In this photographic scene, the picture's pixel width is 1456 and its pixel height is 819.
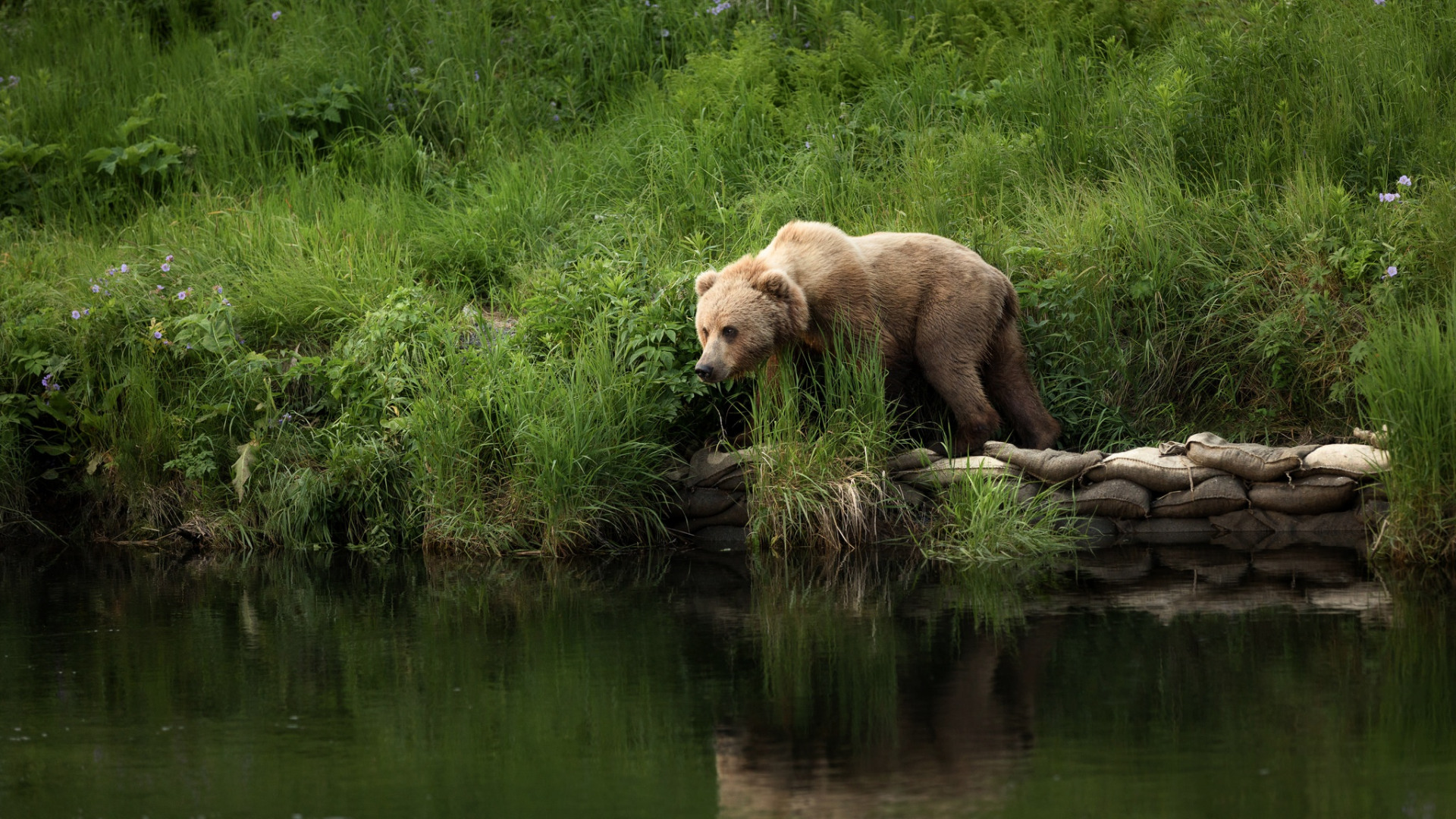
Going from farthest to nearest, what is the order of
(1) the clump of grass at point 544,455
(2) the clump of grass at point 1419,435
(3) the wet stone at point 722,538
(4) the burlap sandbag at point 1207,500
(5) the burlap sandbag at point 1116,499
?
(3) the wet stone at point 722,538 → (1) the clump of grass at point 544,455 → (5) the burlap sandbag at point 1116,499 → (4) the burlap sandbag at point 1207,500 → (2) the clump of grass at point 1419,435

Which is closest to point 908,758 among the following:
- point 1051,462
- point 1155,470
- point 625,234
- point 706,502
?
point 1051,462

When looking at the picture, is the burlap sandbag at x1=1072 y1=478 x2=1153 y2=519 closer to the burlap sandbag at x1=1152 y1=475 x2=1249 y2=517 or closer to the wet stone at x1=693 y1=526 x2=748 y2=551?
the burlap sandbag at x1=1152 y1=475 x2=1249 y2=517

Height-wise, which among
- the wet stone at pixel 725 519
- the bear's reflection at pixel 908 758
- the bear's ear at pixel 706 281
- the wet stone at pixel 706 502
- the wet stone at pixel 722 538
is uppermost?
the bear's ear at pixel 706 281

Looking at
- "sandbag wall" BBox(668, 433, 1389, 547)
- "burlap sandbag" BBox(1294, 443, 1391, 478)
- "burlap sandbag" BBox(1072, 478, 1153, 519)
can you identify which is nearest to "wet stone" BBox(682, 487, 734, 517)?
"sandbag wall" BBox(668, 433, 1389, 547)

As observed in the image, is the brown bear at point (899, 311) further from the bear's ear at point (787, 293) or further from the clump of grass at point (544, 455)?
the clump of grass at point (544, 455)

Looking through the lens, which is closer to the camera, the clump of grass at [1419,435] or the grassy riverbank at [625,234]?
the clump of grass at [1419,435]

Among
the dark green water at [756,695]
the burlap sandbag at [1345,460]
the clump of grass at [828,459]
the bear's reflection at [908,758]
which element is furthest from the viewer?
the clump of grass at [828,459]

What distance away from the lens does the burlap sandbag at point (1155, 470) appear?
6922 mm

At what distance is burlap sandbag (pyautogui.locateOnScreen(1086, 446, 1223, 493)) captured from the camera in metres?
6.92

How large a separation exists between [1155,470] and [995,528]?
900mm

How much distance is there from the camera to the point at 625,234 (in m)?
8.91

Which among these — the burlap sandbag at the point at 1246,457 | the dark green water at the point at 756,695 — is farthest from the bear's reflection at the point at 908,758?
the burlap sandbag at the point at 1246,457

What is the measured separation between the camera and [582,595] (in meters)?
6.38

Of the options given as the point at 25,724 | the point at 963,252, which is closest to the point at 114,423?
the point at 25,724
